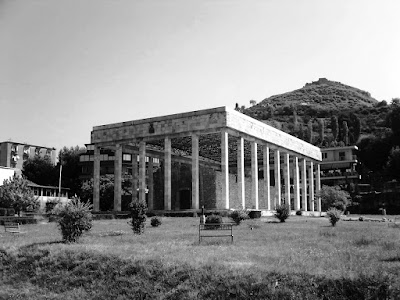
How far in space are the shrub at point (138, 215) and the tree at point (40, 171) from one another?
2921 inches

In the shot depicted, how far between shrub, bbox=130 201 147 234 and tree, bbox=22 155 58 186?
7418 centimetres

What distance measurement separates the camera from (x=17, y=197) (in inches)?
2616

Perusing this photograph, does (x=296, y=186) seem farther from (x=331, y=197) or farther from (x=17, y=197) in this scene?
(x=17, y=197)

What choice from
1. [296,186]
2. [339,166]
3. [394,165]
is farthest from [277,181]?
[339,166]

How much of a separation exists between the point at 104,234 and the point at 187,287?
1552 cm

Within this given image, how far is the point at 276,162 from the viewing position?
66.6 metres

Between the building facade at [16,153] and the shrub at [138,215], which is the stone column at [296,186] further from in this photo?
the building facade at [16,153]

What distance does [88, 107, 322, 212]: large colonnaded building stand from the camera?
A: 53281 millimetres

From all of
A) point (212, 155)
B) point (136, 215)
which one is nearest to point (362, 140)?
point (212, 155)

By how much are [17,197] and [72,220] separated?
149 ft

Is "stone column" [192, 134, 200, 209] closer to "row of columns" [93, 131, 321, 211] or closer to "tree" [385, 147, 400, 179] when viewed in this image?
"row of columns" [93, 131, 321, 211]

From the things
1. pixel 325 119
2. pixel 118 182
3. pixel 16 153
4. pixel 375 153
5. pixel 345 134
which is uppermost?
pixel 325 119

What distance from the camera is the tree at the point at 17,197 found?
2603 inches

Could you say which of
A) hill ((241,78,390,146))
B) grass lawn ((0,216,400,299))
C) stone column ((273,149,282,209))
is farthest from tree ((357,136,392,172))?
grass lawn ((0,216,400,299))
